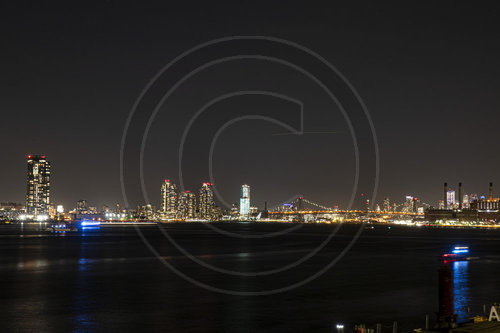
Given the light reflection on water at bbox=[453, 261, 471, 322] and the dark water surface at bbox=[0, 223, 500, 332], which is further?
A: the light reflection on water at bbox=[453, 261, 471, 322]

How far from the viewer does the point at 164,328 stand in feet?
108

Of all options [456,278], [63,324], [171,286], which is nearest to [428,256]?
[456,278]

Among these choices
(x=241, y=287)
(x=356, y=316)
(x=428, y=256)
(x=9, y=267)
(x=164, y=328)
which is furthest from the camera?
(x=428, y=256)

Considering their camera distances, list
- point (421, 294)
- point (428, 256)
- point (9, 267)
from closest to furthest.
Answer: point (421, 294) < point (9, 267) < point (428, 256)

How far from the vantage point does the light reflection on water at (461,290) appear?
38.2m

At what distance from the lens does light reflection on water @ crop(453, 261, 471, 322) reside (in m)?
38.2

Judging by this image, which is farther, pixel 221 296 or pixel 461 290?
pixel 461 290

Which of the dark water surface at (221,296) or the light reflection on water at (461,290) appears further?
the light reflection on water at (461,290)

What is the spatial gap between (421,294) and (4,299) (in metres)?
32.4

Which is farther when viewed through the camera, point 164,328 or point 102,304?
point 102,304

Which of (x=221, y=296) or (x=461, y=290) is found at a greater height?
(x=221, y=296)

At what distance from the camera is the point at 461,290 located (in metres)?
48.9

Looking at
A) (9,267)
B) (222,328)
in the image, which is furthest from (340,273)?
(9,267)

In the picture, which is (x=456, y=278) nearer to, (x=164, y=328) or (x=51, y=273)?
(x=164, y=328)
